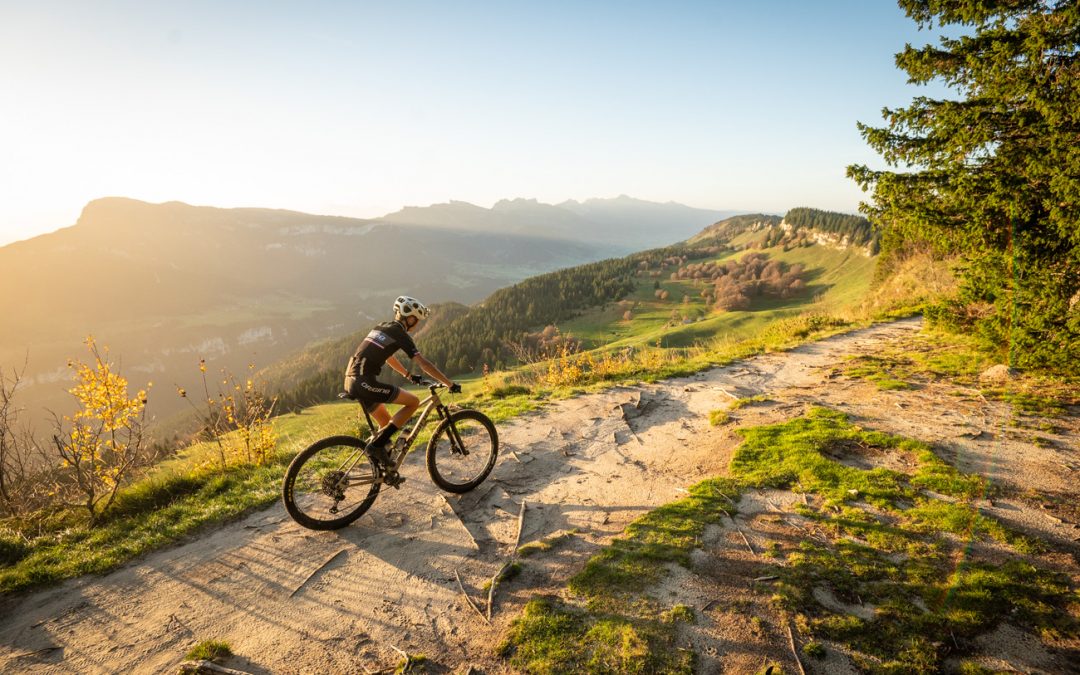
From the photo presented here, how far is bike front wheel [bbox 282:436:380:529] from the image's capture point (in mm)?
6691

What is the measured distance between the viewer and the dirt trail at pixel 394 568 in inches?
183

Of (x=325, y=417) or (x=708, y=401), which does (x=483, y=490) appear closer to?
(x=708, y=401)

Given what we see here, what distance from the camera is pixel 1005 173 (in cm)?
828

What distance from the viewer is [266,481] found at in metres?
8.73

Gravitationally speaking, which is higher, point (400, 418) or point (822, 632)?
point (400, 418)

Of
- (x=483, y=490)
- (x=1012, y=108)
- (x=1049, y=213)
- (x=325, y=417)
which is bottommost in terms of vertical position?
(x=325, y=417)

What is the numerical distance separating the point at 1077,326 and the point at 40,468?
69.5 feet

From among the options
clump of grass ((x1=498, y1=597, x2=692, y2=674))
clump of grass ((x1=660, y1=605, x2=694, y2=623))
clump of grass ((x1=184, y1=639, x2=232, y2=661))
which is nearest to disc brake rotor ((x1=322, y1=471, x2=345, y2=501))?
clump of grass ((x1=184, y1=639, x2=232, y2=661))

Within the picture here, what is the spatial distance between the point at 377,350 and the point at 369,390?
0.67m

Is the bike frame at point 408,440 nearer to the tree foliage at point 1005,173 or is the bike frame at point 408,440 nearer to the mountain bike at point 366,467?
the mountain bike at point 366,467

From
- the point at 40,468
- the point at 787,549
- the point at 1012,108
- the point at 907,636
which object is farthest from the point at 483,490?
the point at 1012,108

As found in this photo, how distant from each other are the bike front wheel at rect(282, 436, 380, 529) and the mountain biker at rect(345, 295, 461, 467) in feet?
1.15

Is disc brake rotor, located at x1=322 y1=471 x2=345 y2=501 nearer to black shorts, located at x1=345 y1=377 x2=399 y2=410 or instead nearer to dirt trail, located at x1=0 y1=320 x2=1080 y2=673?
dirt trail, located at x1=0 y1=320 x2=1080 y2=673

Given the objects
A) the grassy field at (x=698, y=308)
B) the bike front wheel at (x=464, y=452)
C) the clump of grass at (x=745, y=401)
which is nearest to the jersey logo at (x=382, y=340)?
the bike front wheel at (x=464, y=452)
